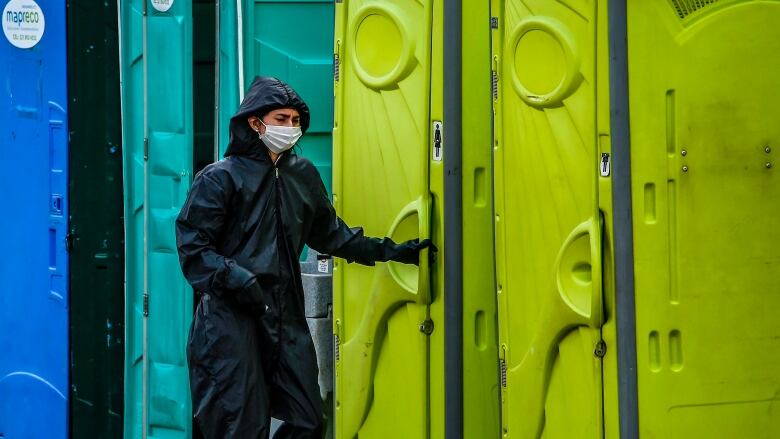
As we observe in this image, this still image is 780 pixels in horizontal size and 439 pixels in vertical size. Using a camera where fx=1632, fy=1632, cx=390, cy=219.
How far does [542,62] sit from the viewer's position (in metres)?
5.26

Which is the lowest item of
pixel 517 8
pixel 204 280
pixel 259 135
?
pixel 204 280

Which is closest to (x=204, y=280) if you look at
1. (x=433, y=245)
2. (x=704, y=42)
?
(x=433, y=245)

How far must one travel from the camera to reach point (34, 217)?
703 cm

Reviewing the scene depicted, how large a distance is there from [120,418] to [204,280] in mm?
1567

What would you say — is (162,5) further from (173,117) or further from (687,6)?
(687,6)

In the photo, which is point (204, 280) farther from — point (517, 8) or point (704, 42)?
point (704, 42)

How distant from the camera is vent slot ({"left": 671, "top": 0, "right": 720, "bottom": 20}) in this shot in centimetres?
487

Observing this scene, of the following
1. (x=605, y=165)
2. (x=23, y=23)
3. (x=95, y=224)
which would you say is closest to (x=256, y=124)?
(x=95, y=224)

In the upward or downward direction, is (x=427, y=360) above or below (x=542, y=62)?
below

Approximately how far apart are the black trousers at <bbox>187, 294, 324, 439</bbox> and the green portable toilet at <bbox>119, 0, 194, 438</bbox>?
0.91 meters

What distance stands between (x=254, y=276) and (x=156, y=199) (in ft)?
3.97

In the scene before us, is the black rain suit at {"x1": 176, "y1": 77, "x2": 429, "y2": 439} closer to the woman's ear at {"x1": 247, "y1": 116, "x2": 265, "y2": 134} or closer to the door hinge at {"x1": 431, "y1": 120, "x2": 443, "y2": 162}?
the woman's ear at {"x1": 247, "y1": 116, "x2": 265, "y2": 134}

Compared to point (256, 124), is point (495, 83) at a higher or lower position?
higher

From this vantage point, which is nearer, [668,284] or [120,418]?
[668,284]
